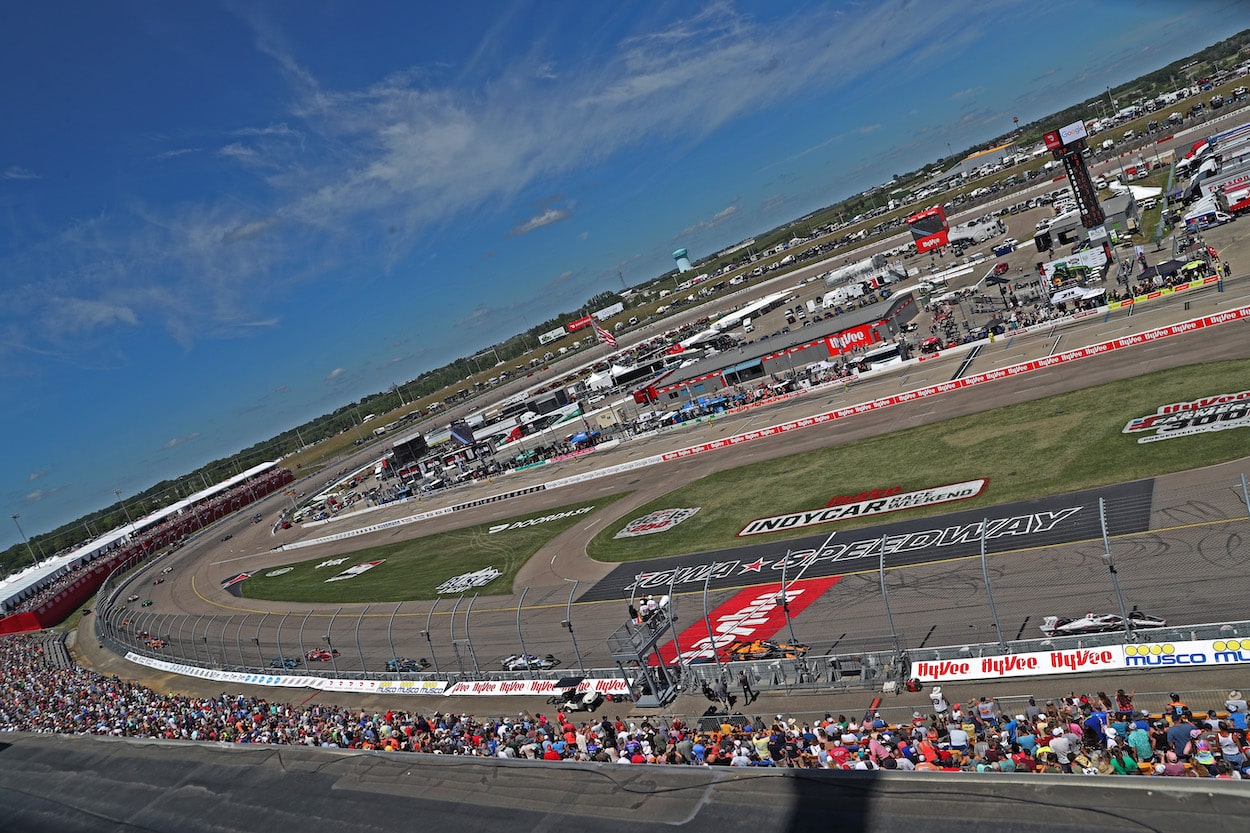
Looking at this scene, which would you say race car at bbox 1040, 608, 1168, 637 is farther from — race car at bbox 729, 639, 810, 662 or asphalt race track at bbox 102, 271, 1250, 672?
race car at bbox 729, 639, 810, 662

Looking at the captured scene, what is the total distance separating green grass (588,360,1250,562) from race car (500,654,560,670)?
36.7ft

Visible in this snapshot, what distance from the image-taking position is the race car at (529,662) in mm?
32031

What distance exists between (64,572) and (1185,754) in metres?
153

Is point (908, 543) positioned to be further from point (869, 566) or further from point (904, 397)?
point (904, 397)

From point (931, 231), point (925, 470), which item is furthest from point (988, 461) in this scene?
point (931, 231)

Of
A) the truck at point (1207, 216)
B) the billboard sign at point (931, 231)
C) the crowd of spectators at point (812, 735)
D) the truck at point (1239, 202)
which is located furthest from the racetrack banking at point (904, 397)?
the billboard sign at point (931, 231)

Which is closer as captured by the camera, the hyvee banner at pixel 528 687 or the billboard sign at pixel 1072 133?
the hyvee banner at pixel 528 687

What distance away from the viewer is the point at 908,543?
3269cm

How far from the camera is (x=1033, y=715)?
16844 millimetres

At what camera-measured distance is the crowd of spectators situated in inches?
557

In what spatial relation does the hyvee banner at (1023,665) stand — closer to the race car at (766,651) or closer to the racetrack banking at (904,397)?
the race car at (766,651)

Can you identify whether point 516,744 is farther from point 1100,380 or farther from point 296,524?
point 296,524

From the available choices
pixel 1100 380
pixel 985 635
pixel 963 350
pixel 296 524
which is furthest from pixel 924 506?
Answer: pixel 296 524

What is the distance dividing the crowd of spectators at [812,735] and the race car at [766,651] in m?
2.53
